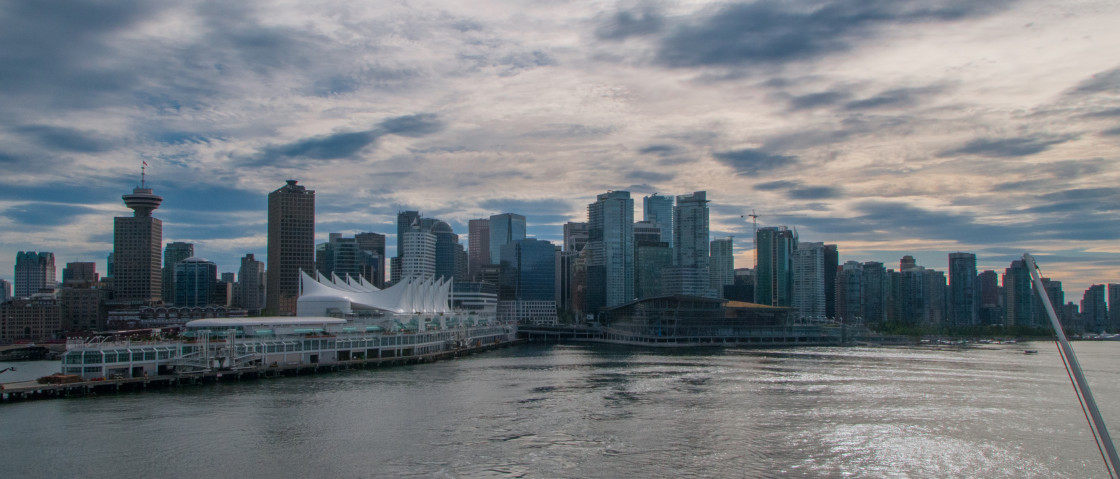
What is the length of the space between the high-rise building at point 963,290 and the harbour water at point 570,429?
419ft

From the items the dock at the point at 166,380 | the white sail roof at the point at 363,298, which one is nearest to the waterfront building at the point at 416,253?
the white sail roof at the point at 363,298

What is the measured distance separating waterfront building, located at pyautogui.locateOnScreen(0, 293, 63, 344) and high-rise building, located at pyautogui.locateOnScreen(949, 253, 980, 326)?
17168 centimetres

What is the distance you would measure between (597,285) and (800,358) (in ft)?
379

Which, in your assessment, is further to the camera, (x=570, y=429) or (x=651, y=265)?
(x=651, y=265)

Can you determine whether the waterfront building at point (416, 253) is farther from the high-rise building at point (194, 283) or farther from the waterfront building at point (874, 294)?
the waterfront building at point (874, 294)

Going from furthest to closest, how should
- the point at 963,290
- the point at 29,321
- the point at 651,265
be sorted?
the point at 651,265, the point at 963,290, the point at 29,321

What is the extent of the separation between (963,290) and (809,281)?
33.4 meters

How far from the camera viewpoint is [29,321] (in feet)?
349

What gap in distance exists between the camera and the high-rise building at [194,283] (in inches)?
6319

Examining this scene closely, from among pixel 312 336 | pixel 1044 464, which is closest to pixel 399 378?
pixel 312 336

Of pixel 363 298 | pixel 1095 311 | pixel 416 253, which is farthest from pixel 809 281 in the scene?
pixel 363 298

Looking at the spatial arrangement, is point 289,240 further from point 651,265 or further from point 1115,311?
point 1115,311

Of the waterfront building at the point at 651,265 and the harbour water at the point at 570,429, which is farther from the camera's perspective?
the waterfront building at the point at 651,265

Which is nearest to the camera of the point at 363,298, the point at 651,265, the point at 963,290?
the point at 363,298
